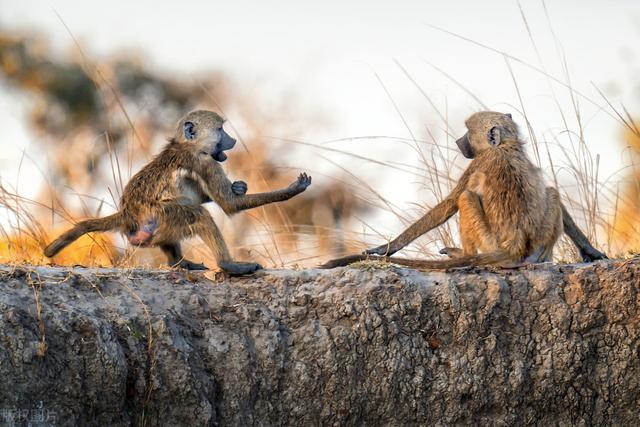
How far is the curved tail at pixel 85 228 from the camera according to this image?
7.01 metres

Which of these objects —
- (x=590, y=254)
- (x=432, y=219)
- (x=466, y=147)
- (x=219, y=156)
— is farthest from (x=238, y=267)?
(x=590, y=254)

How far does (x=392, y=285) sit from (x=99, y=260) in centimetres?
247

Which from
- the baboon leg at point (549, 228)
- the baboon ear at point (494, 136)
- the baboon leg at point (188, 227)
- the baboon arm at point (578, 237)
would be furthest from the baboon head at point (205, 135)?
the baboon arm at point (578, 237)

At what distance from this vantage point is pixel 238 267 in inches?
251

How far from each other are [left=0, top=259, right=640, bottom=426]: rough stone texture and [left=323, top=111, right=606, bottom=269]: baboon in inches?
22.9

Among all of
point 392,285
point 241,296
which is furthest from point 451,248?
point 241,296

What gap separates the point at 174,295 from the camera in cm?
611

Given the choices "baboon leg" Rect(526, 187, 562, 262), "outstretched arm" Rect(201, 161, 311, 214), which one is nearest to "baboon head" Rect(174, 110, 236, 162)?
"outstretched arm" Rect(201, 161, 311, 214)

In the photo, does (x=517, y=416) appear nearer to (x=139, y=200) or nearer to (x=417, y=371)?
(x=417, y=371)

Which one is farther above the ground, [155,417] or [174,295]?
[174,295]

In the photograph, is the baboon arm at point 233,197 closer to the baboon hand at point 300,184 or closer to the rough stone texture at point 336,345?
the baboon hand at point 300,184

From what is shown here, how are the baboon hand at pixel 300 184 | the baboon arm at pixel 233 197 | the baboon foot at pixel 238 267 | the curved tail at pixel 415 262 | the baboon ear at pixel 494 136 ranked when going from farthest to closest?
the baboon ear at pixel 494 136
the baboon arm at pixel 233 197
the baboon hand at pixel 300 184
the curved tail at pixel 415 262
the baboon foot at pixel 238 267

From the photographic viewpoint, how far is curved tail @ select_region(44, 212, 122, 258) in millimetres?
7008

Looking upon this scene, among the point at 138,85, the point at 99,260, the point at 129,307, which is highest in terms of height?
the point at 138,85
